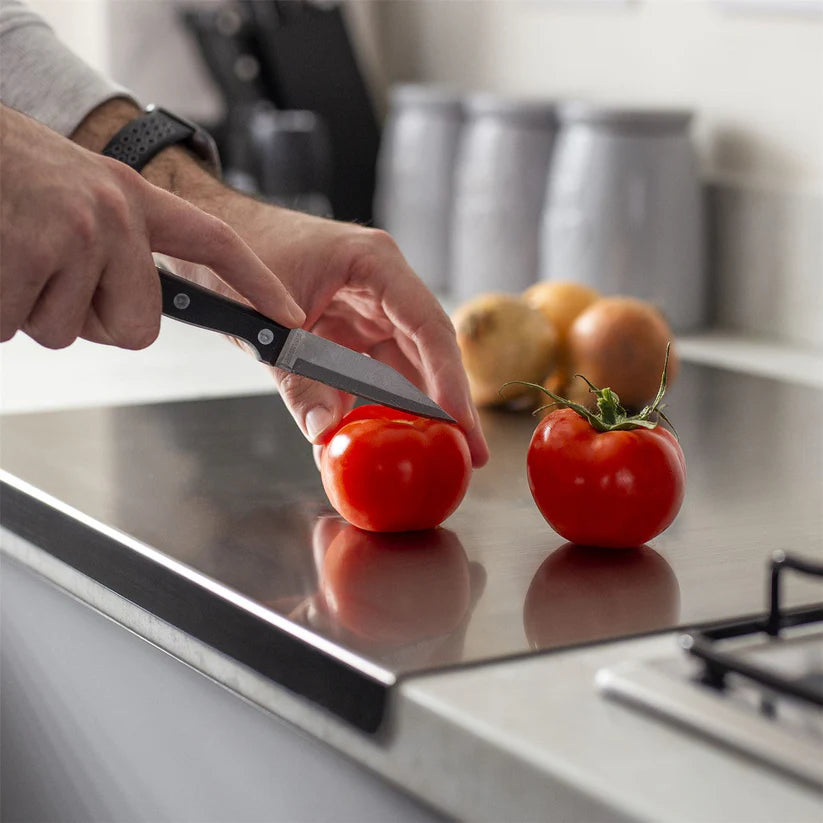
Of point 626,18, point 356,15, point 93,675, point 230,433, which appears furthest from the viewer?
point 356,15

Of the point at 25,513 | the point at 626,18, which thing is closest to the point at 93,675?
the point at 25,513

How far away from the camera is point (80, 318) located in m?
0.72

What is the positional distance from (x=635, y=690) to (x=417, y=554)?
0.26 metres

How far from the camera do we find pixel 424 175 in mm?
2133

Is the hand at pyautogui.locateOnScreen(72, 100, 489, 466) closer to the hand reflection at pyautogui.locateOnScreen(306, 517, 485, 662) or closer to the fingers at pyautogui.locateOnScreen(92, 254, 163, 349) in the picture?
the hand reflection at pyautogui.locateOnScreen(306, 517, 485, 662)

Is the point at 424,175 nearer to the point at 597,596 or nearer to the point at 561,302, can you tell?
the point at 561,302

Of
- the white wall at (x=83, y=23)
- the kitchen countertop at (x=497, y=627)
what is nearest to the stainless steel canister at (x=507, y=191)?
the white wall at (x=83, y=23)

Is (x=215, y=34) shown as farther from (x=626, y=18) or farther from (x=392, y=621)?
(x=392, y=621)

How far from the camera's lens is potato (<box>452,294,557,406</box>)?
1.30 meters

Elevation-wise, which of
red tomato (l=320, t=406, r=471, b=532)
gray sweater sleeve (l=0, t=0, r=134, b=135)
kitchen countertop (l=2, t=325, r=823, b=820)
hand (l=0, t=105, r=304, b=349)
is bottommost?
kitchen countertop (l=2, t=325, r=823, b=820)

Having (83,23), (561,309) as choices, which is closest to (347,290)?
(561,309)

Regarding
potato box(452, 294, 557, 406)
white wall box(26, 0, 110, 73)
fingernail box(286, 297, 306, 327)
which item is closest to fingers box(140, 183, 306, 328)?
fingernail box(286, 297, 306, 327)

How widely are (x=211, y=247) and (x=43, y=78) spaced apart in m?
0.43

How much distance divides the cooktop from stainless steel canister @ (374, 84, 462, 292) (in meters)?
0.97
